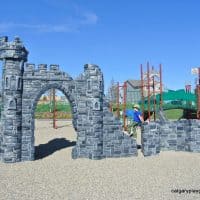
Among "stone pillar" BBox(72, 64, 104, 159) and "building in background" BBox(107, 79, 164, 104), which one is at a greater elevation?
"building in background" BBox(107, 79, 164, 104)

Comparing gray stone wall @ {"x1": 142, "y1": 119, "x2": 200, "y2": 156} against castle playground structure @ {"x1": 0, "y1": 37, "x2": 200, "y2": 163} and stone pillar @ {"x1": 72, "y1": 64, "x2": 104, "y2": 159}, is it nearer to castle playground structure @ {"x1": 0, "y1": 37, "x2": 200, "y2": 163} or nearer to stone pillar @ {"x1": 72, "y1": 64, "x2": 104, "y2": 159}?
castle playground structure @ {"x1": 0, "y1": 37, "x2": 200, "y2": 163}

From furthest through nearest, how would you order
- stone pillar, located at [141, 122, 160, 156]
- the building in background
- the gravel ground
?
the building in background, stone pillar, located at [141, 122, 160, 156], the gravel ground

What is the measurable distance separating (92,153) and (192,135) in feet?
16.1

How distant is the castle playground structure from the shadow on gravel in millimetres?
1391

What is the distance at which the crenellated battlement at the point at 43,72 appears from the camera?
12984mm

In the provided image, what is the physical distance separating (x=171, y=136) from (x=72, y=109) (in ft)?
16.4

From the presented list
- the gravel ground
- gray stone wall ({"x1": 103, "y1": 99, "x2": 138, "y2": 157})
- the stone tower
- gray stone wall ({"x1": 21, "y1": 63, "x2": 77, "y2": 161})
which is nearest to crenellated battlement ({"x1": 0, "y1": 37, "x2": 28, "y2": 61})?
the stone tower

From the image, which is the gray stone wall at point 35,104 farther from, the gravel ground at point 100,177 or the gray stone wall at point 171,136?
the gray stone wall at point 171,136

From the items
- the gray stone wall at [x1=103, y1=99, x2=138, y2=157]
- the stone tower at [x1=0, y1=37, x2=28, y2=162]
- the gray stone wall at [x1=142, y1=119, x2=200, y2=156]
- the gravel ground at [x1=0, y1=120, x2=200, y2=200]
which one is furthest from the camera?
the gray stone wall at [x1=142, y1=119, x2=200, y2=156]

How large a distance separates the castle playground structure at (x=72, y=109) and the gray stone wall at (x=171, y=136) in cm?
4

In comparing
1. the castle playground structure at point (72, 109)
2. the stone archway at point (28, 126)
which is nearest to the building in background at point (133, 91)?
the castle playground structure at point (72, 109)

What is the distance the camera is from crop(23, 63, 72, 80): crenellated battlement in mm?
12984

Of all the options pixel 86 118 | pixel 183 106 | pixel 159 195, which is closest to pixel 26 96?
pixel 86 118

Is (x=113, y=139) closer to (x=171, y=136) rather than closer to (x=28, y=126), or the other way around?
(x=171, y=136)
